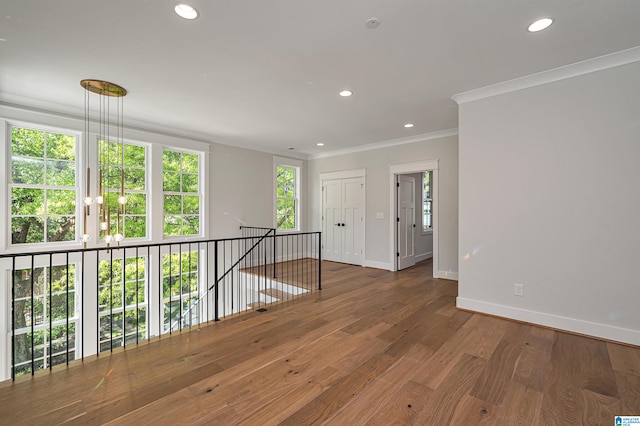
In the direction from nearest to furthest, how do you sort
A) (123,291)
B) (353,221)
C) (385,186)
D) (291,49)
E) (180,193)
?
(291,49) < (123,291) < (180,193) < (385,186) < (353,221)

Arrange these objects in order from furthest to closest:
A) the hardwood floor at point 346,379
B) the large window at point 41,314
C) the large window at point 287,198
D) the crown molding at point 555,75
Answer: the large window at point 287,198, the large window at point 41,314, the crown molding at point 555,75, the hardwood floor at point 346,379

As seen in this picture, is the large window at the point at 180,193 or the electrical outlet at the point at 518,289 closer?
the electrical outlet at the point at 518,289

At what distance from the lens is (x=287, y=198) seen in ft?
24.1

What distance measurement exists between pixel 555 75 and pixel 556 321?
2.65 m

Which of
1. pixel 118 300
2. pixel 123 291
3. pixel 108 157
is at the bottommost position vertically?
pixel 118 300

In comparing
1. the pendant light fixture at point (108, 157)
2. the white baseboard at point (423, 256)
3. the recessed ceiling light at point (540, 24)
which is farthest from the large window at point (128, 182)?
the white baseboard at point (423, 256)

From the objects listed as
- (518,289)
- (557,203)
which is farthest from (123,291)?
(557,203)

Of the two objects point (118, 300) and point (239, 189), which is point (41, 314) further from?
point (239, 189)

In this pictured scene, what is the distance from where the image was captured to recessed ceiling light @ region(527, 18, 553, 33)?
7.38 ft

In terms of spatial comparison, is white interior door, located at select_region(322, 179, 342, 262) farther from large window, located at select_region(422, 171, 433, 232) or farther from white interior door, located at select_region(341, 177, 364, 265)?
large window, located at select_region(422, 171, 433, 232)

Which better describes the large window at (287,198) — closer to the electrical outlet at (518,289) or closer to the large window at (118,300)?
the large window at (118,300)

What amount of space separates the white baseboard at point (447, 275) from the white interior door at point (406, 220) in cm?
90

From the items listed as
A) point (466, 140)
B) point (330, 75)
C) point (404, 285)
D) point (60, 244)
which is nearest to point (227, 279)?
point (60, 244)

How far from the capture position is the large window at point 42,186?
3.92 metres
